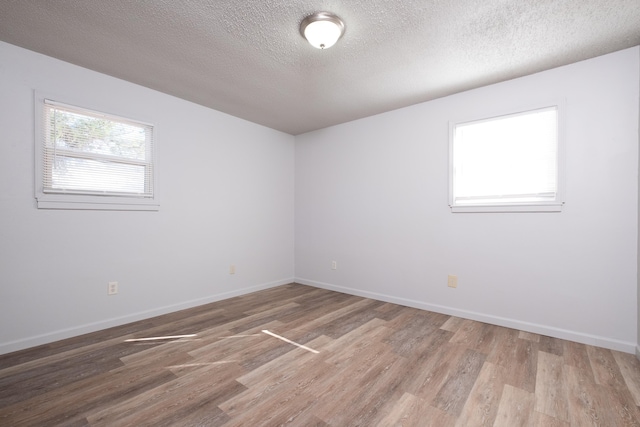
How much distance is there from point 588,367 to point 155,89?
15.2 ft

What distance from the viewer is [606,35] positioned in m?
2.12

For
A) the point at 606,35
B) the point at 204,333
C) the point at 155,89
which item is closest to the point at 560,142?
the point at 606,35

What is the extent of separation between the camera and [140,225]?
118 inches

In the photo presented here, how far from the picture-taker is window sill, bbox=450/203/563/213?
8.45ft

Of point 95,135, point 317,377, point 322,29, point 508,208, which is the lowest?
point 317,377

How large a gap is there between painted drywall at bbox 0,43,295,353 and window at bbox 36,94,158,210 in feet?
0.26

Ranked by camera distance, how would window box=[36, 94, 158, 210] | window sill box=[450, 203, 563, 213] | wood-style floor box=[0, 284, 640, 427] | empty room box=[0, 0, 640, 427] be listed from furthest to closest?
window sill box=[450, 203, 563, 213] < window box=[36, 94, 158, 210] < empty room box=[0, 0, 640, 427] < wood-style floor box=[0, 284, 640, 427]

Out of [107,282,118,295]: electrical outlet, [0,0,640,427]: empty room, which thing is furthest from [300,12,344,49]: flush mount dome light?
[107,282,118,295]: electrical outlet

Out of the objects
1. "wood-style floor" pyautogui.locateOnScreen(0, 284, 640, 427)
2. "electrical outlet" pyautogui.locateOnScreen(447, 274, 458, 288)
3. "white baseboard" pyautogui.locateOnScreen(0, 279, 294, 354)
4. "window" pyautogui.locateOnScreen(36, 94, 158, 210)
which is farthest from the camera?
"electrical outlet" pyautogui.locateOnScreen(447, 274, 458, 288)

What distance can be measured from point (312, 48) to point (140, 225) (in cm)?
248

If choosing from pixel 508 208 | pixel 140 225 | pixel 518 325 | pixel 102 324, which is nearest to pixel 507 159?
pixel 508 208

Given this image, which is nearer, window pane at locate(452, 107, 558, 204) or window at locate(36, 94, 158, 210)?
window at locate(36, 94, 158, 210)

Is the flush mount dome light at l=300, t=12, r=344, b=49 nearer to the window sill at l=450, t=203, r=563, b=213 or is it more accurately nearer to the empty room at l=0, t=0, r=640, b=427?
the empty room at l=0, t=0, r=640, b=427

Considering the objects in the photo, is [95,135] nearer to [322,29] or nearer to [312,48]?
[312,48]
